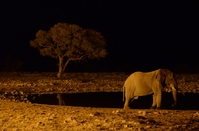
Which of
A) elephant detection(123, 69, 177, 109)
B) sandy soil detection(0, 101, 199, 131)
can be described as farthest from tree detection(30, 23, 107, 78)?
sandy soil detection(0, 101, 199, 131)

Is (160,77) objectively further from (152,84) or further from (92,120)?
(92,120)

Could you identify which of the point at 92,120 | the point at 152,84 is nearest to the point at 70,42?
the point at 152,84

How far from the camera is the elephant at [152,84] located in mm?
16750

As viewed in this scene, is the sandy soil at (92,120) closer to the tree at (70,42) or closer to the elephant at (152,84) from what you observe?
the elephant at (152,84)

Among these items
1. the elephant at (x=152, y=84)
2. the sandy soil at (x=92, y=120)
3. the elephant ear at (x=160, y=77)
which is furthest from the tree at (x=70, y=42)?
the sandy soil at (x=92, y=120)

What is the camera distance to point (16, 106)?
15.5 metres

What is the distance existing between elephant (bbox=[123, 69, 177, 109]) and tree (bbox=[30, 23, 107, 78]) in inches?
769

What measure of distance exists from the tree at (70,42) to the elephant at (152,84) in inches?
769

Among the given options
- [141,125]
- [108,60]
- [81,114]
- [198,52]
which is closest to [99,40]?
[81,114]

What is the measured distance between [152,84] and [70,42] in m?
21.1

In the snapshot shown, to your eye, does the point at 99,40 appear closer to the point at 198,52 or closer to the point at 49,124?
the point at 49,124

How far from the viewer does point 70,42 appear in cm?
3753

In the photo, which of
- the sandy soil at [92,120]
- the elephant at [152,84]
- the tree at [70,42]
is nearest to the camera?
the sandy soil at [92,120]

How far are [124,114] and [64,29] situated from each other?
24.7 m
